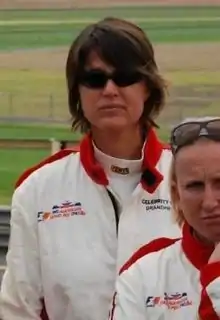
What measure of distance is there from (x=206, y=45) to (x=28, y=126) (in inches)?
26.2

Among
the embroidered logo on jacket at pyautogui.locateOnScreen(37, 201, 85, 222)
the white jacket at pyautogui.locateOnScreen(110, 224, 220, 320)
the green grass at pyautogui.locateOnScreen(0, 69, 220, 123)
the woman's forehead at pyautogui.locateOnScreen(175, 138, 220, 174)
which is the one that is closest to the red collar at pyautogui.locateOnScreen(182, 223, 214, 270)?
the white jacket at pyautogui.locateOnScreen(110, 224, 220, 320)

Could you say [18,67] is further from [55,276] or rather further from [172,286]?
[172,286]

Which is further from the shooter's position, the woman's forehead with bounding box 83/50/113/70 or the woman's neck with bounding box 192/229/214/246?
the woman's forehead with bounding box 83/50/113/70

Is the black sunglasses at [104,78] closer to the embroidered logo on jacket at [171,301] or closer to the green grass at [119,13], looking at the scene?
the embroidered logo on jacket at [171,301]

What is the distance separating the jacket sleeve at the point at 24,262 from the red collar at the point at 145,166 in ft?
0.46

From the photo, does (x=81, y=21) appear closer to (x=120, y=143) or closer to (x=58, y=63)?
(x=58, y=63)

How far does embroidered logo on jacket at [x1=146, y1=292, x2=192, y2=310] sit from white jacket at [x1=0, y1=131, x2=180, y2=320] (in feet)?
1.08

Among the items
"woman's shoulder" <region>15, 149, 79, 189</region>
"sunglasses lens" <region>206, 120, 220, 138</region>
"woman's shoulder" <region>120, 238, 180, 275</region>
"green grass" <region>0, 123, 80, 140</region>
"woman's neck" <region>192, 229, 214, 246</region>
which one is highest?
"sunglasses lens" <region>206, 120, 220, 138</region>

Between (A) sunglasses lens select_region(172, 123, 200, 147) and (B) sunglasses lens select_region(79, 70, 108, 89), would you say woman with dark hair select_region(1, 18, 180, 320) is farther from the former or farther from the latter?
(A) sunglasses lens select_region(172, 123, 200, 147)

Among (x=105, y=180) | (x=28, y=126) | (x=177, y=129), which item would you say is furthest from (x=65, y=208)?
(x=28, y=126)

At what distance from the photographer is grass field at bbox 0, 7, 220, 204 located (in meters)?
2.95

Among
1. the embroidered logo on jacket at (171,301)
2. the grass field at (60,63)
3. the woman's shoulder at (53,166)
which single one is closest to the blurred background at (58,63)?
the grass field at (60,63)

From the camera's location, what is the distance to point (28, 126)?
308 cm

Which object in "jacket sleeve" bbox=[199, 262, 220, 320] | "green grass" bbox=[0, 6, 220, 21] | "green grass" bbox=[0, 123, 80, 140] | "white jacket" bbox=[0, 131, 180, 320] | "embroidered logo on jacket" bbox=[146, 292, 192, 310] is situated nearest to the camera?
"jacket sleeve" bbox=[199, 262, 220, 320]
